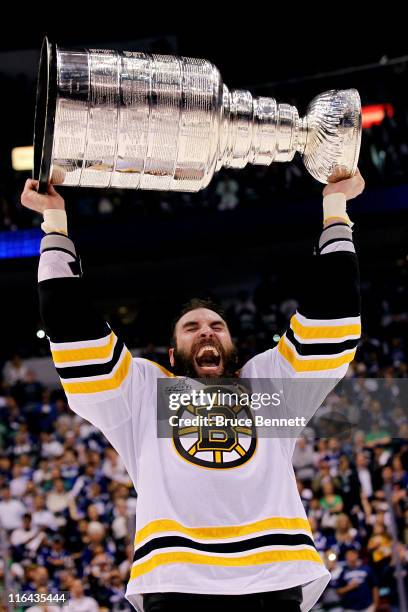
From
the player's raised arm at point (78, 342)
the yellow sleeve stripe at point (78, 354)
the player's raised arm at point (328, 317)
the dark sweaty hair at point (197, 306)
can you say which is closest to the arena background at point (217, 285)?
the dark sweaty hair at point (197, 306)

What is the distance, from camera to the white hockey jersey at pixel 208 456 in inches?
84.8

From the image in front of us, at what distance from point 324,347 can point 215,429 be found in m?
0.38

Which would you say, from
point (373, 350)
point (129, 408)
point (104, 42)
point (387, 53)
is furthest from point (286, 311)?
point (129, 408)

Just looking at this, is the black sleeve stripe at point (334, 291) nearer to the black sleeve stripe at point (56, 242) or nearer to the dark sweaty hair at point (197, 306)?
the dark sweaty hair at point (197, 306)

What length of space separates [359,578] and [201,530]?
446 centimetres

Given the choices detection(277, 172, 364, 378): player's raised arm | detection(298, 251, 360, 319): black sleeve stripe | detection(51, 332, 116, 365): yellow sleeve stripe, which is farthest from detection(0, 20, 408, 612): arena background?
detection(298, 251, 360, 319): black sleeve stripe

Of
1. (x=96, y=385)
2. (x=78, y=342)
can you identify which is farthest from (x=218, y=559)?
(x=78, y=342)

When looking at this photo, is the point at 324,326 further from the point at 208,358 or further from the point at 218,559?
the point at 218,559

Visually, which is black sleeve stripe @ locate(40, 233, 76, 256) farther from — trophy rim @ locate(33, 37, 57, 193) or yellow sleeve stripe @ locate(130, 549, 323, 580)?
yellow sleeve stripe @ locate(130, 549, 323, 580)

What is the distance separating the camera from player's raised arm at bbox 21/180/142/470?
7.57ft

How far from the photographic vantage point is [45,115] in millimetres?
2314

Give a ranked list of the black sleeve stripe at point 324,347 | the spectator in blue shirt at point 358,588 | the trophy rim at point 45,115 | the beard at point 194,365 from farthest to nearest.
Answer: the spectator in blue shirt at point 358,588, the beard at point 194,365, the black sleeve stripe at point 324,347, the trophy rim at point 45,115

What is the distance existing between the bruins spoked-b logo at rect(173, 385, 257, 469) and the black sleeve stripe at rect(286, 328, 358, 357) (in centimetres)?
23

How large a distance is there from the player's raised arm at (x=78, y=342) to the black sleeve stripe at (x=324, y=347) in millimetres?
489
